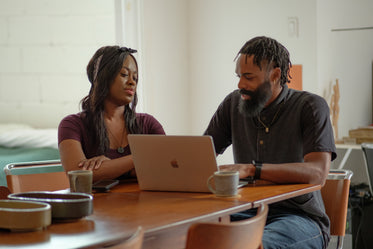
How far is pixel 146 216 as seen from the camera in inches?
64.3

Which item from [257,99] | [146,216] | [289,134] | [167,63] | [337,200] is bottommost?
[337,200]

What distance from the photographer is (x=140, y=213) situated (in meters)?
1.68

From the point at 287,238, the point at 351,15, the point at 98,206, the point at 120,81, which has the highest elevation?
the point at 351,15

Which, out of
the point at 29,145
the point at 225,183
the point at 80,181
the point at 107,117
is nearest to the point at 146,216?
the point at 225,183

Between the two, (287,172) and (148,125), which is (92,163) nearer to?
(148,125)

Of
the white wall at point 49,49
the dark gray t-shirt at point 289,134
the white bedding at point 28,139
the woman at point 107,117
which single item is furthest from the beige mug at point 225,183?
the white wall at point 49,49

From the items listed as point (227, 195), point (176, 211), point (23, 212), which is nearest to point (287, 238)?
point (227, 195)

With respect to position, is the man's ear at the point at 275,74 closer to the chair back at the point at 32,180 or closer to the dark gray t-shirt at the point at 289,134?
the dark gray t-shirt at the point at 289,134

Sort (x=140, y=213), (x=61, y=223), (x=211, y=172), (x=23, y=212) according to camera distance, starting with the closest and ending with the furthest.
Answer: (x=23, y=212) → (x=61, y=223) → (x=140, y=213) → (x=211, y=172)

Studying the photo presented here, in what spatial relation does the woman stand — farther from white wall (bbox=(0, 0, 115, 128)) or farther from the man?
white wall (bbox=(0, 0, 115, 128))

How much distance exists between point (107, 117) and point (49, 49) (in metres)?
2.02

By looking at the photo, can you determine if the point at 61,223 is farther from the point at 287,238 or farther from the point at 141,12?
the point at 141,12

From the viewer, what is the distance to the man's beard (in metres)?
2.36

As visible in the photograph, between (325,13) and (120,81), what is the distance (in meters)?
2.11
